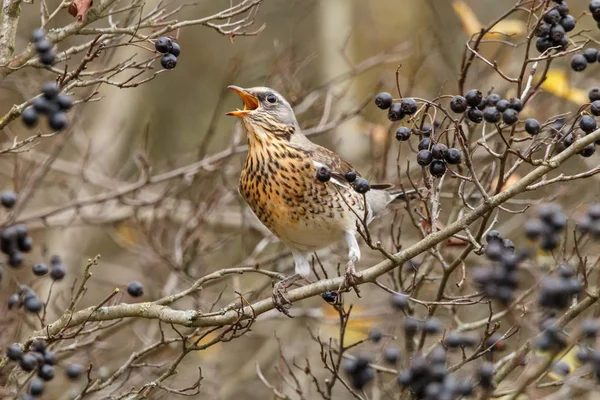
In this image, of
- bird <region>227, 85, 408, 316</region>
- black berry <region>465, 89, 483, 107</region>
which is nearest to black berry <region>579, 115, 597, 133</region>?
black berry <region>465, 89, 483, 107</region>

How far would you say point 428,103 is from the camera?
4.56 m

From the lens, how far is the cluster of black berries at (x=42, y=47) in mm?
4199

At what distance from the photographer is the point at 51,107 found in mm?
4055

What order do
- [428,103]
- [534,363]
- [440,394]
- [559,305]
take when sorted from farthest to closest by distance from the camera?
[428,103], [534,363], [440,394], [559,305]

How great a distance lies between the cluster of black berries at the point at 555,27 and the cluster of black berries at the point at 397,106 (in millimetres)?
906

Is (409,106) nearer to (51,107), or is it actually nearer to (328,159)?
(51,107)

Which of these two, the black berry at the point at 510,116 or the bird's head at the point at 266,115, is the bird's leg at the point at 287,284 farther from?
the black berry at the point at 510,116

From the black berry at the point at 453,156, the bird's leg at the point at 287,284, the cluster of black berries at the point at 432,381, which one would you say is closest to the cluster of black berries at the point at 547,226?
the cluster of black berries at the point at 432,381

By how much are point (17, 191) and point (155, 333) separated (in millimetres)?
2082

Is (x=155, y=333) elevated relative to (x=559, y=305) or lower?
lower

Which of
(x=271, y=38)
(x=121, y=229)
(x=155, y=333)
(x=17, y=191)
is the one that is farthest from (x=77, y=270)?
(x=271, y=38)

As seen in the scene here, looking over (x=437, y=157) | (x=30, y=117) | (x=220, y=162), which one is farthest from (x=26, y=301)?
(x=220, y=162)

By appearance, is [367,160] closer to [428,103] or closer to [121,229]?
[121,229]

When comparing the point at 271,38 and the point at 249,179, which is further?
the point at 271,38
